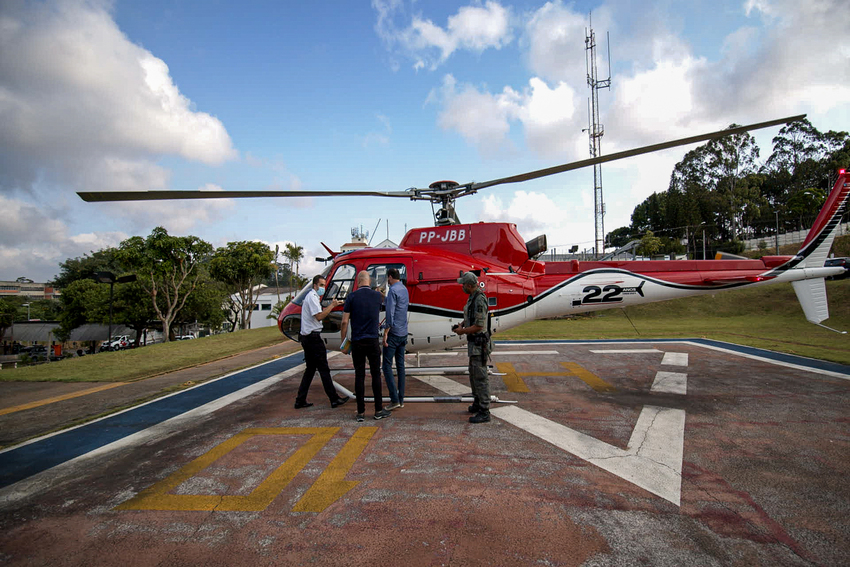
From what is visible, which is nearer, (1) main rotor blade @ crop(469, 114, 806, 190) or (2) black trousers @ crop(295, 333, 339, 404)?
(1) main rotor blade @ crop(469, 114, 806, 190)

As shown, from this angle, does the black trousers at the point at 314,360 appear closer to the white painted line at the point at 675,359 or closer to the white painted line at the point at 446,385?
the white painted line at the point at 446,385

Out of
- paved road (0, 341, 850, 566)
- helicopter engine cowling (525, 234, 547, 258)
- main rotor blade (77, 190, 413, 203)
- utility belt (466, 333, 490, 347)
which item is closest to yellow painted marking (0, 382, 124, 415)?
paved road (0, 341, 850, 566)

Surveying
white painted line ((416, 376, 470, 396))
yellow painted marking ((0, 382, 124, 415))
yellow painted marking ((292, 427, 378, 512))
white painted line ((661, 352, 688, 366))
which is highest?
white painted line ((661, 352, 688, 366))

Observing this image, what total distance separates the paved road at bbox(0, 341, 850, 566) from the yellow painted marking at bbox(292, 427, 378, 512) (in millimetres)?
20

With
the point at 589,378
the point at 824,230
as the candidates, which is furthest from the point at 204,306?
the point at 824,230

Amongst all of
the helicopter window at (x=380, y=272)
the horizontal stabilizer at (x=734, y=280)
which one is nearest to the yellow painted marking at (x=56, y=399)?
the helicopter window at (x=380, y=272)

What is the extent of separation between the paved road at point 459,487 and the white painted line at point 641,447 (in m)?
0.02

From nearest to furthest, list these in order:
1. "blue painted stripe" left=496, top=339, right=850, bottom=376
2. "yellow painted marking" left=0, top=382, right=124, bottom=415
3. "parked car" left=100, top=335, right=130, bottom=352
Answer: "yellow painted marking" left=0, top=382, right=124, bottom=415 < "blue painted stripe" left=496, top=339, right=850, bottom=376 < "parked car" left=100, top=335, right=130, bottom=352

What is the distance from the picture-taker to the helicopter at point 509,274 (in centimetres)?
659

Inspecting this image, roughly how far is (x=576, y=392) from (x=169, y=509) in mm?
5759

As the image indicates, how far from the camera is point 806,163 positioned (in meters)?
49.6

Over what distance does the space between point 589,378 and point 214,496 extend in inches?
257

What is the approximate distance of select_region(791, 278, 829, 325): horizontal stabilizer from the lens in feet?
23.9

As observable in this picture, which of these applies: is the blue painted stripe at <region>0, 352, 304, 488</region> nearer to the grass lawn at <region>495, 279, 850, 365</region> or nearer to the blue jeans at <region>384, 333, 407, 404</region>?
the blue jeans at <region>384, 333, 407, 404</region>
